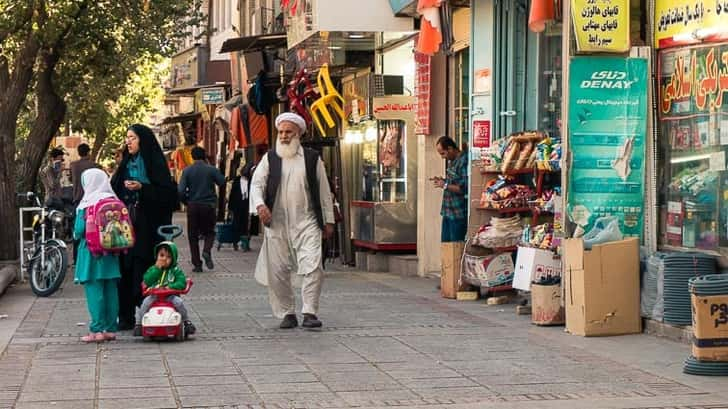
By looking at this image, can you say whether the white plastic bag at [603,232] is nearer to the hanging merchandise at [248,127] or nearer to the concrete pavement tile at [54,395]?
the concrete pavement tile at [54,395]

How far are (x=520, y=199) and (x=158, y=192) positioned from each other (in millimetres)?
3919

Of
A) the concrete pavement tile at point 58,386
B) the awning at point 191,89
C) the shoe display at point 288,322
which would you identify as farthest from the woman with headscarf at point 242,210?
the concrete pavement tile at point 58,386

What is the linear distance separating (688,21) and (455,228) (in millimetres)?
5243

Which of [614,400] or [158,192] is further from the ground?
[158,192]

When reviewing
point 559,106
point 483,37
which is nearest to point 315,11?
point 483,37

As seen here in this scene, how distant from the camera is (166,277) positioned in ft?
35.3

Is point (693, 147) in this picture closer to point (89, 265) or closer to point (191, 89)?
point (89, 265)

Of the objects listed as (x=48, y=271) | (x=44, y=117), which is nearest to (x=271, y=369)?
(x=48, y=271)

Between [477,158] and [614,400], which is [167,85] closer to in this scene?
[477,158]

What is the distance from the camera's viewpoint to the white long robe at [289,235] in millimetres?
11555

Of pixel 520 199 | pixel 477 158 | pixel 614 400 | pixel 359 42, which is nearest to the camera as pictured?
pixel 614 400

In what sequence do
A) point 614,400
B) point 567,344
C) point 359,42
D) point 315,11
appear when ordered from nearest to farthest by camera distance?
1. point 614,400
2. point 567,344
3. point 315,11
4. point 359,42

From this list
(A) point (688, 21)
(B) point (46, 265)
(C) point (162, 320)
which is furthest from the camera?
(B) point (46, 265)

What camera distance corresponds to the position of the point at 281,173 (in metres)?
11.6
